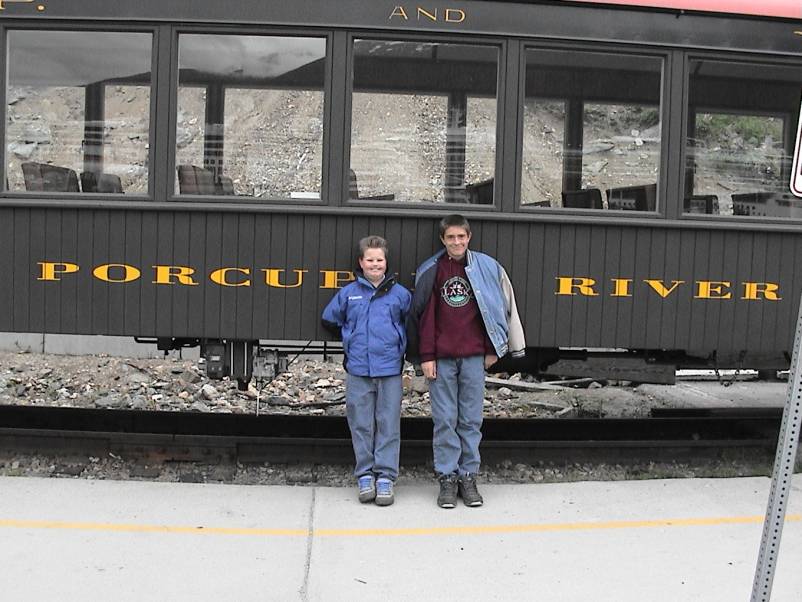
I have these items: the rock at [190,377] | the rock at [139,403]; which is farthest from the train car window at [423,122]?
the rock at [190,377]

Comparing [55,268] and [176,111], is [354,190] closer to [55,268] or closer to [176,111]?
[176,111]

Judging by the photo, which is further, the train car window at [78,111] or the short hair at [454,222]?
the train car window at [78,111]

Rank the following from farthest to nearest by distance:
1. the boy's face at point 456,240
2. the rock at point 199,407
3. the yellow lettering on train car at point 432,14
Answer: the rock at point 199,407
the yellow lettering on train car at point 432,14
the boy's face at point 456,240

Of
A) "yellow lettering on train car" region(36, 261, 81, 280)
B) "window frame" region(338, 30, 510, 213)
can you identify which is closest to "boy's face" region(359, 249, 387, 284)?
"window frame" region(338, 30, 510, 213)

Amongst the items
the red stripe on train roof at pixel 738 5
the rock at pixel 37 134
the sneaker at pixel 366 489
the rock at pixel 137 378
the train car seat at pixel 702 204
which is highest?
the red stripe on train roof at pixel 738 5

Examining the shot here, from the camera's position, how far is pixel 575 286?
551cm

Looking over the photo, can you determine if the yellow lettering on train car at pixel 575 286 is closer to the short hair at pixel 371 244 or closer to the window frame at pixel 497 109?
the window frame at pixel 497 109

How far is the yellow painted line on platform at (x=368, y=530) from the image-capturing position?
4461 mm

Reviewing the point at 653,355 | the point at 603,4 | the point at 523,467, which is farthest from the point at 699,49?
the point at 523,467

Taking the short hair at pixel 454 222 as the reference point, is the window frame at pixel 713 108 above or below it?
above

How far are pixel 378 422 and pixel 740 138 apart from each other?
270 centimetres

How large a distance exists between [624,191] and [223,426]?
3.02 metres

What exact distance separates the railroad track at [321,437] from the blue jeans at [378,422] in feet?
2.31

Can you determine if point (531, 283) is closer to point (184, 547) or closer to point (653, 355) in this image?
point (653, 355)
